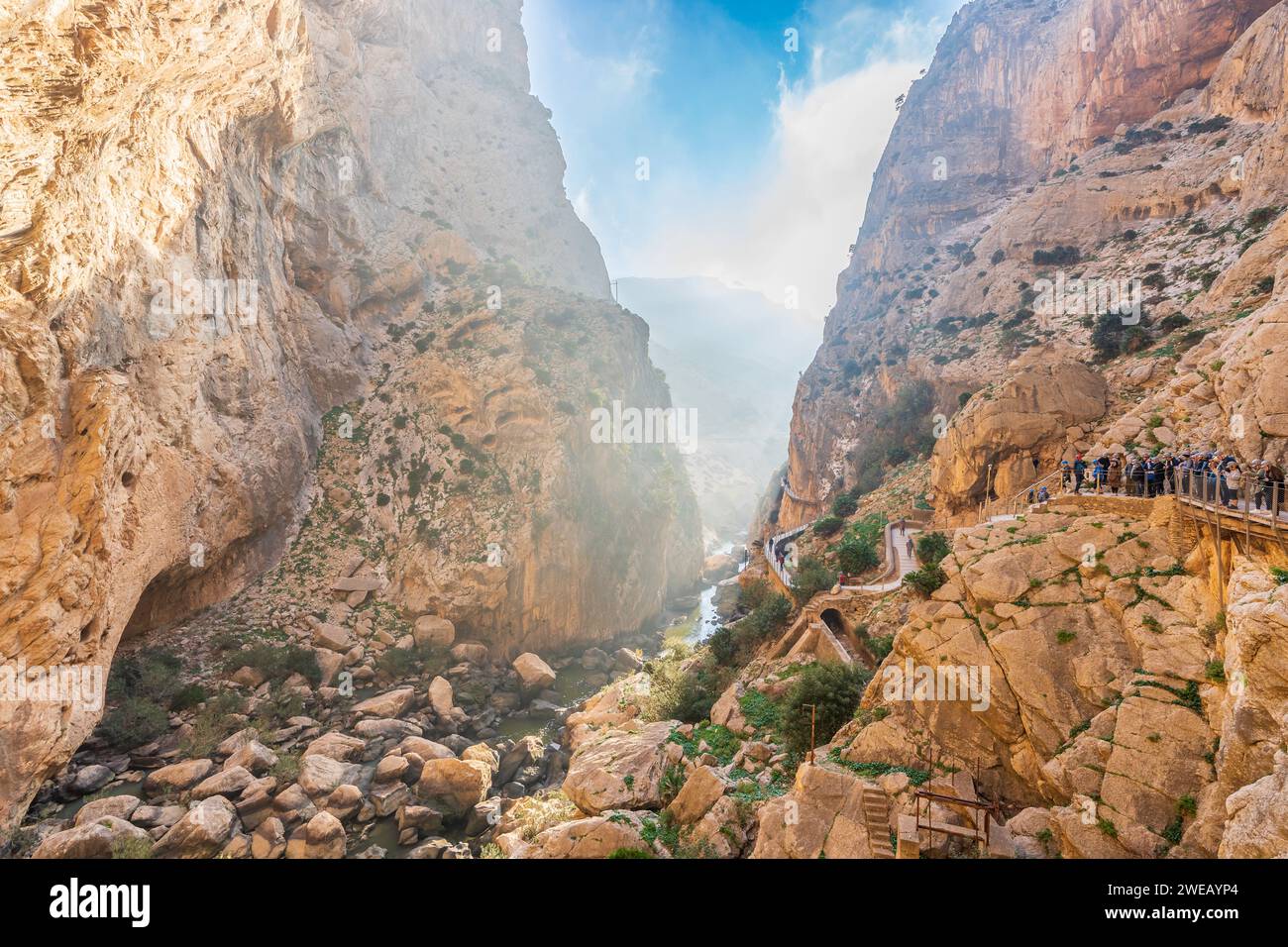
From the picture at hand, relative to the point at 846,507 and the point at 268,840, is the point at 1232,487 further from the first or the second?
the point at 846,507

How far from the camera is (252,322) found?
2983 cm

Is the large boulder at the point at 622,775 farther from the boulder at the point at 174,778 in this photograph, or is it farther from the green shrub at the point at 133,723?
the green shrub at the point at 133,723

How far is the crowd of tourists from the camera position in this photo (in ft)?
30.6

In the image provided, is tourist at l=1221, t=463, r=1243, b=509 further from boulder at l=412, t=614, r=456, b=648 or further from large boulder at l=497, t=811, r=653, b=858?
boulder at l=412, t=614, r=456, b=648

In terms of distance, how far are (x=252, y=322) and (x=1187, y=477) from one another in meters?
38.8

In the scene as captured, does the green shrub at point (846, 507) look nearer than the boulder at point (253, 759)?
No

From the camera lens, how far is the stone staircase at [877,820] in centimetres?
951

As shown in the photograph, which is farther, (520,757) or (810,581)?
(520,757)

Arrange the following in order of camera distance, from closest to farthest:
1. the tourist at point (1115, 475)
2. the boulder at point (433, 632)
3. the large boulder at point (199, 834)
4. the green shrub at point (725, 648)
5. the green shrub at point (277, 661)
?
the tourist at point (1115, 475)
the large boulder at point (199, 834)
the green shrub at point (725, 648)
the green shrub at point (277, 661)
the boulder at point (433, 632)

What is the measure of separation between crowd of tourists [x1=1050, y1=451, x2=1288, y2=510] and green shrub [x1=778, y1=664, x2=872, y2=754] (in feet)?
25.4

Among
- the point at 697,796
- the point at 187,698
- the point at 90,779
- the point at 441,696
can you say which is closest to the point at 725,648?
the point at 697,796

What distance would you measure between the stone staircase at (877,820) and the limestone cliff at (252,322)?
21.7 metres

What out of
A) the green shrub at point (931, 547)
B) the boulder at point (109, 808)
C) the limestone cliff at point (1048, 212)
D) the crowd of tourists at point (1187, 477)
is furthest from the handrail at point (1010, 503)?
the boulder at point (109, 808)
